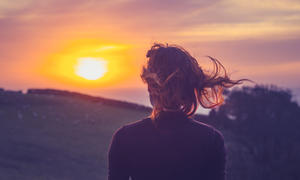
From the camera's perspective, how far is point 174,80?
2.52m

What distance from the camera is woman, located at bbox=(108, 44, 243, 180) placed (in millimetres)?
2506

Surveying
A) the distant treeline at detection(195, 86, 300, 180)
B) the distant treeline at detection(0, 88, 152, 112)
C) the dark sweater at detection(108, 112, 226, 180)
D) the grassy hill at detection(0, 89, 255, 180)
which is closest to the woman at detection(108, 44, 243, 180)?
the dark sweater at detection(108, 112, 226, 180)

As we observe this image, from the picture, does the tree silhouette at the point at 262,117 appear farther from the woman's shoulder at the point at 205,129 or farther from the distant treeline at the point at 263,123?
the woman's shoulder at the point at 205,129

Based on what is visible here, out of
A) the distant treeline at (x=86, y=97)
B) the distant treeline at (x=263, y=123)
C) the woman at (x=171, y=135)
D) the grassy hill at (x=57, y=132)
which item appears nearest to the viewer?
the woman at (x=171, y=135)

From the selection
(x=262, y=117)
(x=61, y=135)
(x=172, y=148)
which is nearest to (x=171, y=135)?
(x=172, y=148)

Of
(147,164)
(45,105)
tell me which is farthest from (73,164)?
(147,164)

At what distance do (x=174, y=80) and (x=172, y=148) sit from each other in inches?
15.0

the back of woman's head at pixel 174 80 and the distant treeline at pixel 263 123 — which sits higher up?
the back of woman's head at pixel 174 80

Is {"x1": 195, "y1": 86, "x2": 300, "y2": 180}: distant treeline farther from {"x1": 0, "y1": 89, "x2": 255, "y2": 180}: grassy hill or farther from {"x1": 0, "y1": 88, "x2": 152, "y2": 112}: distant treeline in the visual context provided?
{"x1": 0, "y1": 88, "x2": 152, "y2": 112}: distant treeline

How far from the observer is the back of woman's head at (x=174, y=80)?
98.8 inches

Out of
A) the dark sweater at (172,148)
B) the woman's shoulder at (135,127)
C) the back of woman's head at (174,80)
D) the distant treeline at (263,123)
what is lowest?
the distant treeline at (263,123)

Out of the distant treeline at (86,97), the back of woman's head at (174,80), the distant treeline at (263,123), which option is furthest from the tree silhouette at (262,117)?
the back of woman's head at (174,80)

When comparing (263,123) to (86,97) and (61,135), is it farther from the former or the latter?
(61,135)

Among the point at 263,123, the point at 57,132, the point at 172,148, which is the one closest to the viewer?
the point at 172,148
